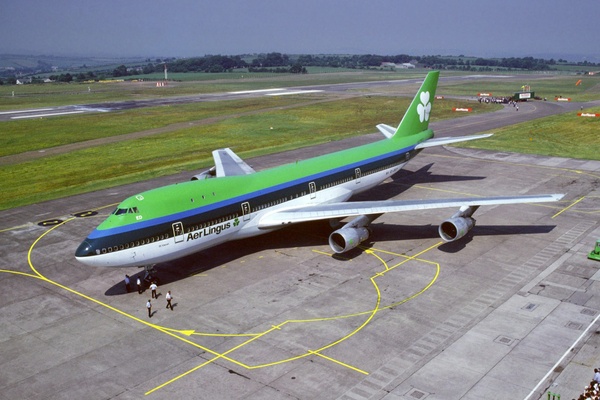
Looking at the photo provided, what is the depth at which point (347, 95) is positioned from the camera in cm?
16825

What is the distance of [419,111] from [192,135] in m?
53.7

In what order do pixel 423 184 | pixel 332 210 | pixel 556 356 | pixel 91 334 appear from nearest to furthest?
pixel 556 356, pixel 91 334, pixel 332 210, pixel 423 184

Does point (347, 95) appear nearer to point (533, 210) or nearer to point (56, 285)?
point (533, 210)

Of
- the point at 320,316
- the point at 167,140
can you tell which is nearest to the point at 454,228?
the point at 320,316

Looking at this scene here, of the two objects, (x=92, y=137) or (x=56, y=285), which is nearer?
(x=56, y=285)

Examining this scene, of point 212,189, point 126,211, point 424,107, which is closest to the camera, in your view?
point 126,211

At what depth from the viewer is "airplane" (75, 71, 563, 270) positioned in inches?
1284

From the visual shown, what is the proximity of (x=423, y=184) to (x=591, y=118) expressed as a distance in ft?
227

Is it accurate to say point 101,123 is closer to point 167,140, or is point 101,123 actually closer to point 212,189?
point 167,140

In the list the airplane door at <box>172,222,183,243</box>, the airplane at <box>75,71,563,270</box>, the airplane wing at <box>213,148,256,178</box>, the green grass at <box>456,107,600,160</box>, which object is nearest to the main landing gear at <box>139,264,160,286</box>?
the airplane at <box>75,71,563,270</box>

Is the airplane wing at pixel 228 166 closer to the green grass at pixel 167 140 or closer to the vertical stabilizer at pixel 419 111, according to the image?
→ the green grass at pixel 167 140

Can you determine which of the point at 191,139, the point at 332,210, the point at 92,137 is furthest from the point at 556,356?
the point at 92,137

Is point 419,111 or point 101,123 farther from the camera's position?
point 101,123

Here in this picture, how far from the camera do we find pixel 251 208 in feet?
127
